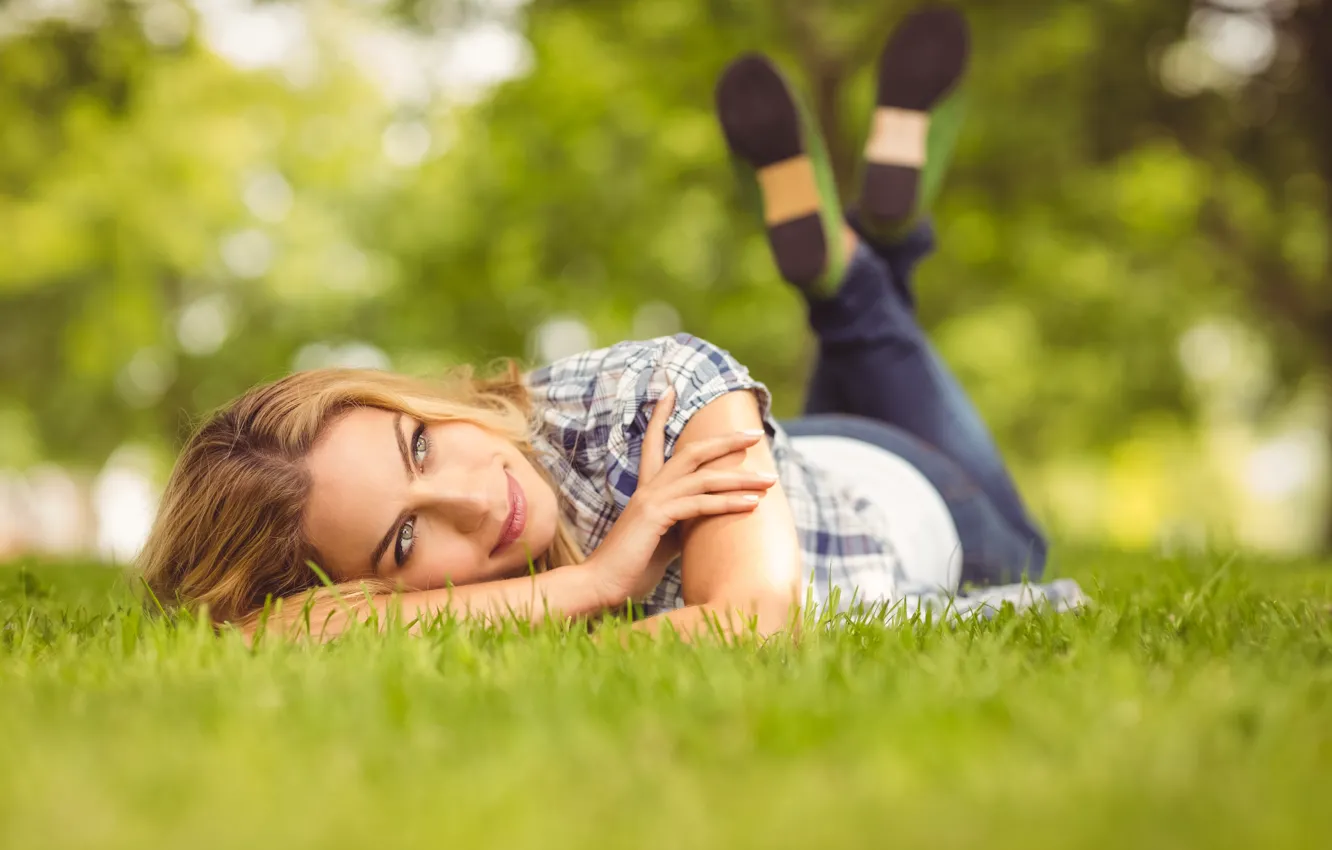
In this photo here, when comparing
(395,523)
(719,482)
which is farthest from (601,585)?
(395,523)

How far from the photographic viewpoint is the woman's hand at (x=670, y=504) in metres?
2.24

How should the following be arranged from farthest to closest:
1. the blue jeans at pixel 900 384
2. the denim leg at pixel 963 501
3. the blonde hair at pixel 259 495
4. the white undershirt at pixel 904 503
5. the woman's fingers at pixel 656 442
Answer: the blue jeans at pixel 900 384 < the denim leg at pixel 963 501 < the white undershirt at pixel 904 503 < the woman's fingers at pixel 656 442 < the blonde hair at pixel 259 495

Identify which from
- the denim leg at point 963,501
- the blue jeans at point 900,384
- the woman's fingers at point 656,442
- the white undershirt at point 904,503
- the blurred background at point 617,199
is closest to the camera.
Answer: the woman's fingers at point 656,442

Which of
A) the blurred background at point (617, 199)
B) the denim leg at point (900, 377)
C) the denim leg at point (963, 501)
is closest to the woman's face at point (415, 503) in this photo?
the denim leg at point (963, 501)

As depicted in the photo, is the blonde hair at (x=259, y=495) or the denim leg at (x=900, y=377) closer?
the blonde hair at (x=259, y=495)

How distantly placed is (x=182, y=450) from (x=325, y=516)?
1.95 feet

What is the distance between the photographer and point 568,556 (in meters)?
2.64

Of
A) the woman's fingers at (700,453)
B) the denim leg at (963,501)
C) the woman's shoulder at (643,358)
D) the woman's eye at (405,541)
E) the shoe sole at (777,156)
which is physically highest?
the shoe sole at (777,156)

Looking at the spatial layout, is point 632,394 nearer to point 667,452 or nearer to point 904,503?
point 667,452

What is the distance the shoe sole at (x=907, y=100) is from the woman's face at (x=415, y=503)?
7.08 feet

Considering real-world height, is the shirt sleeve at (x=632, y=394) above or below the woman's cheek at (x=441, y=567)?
above

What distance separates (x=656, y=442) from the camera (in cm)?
246

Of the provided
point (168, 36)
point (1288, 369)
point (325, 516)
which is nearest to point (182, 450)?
point (325, 516)

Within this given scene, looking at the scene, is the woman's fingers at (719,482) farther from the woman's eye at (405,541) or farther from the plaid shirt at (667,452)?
the woman's eye at (405,541)
